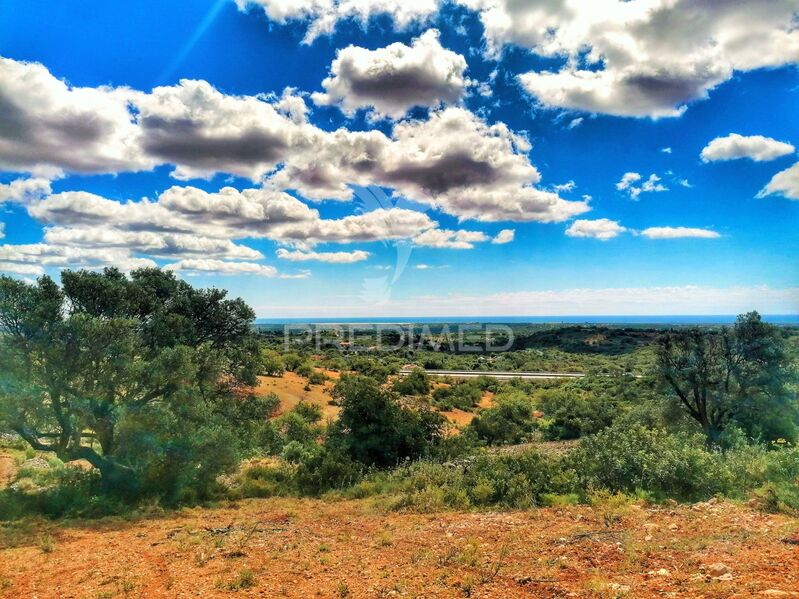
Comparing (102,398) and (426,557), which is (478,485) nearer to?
(426,557)

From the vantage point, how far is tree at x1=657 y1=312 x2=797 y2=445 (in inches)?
694

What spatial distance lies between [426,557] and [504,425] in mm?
19448

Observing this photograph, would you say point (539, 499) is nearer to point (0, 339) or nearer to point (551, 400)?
point (0, 339)

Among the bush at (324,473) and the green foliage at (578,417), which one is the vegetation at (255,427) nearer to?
the bush at (324,473)

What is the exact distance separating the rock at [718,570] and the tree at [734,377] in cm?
1494

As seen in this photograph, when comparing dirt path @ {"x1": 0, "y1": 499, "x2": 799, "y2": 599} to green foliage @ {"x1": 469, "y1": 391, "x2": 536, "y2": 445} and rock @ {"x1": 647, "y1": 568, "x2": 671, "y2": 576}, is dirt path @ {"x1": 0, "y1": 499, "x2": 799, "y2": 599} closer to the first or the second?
rock @ {"x1": 647, "y1": 568, "x2": 671, "y2": 576}

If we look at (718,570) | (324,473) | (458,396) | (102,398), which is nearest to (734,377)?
(718,570)

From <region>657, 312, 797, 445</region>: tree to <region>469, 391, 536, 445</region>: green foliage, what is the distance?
8.71m

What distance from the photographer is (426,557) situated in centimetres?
695

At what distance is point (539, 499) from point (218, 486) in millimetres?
8543

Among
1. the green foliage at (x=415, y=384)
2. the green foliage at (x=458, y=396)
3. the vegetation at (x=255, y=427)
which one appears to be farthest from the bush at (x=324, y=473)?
the green foliage at (x=415, y=384)

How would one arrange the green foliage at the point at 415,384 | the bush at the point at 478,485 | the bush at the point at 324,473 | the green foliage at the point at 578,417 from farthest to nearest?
the green foliage at the point at 415,384 < the green foliage at the point at 578,417 < the bush at the point at 324,473 < the bush at the point at 478,485

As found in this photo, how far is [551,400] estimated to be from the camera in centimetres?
3117

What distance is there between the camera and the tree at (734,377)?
17.6 m
